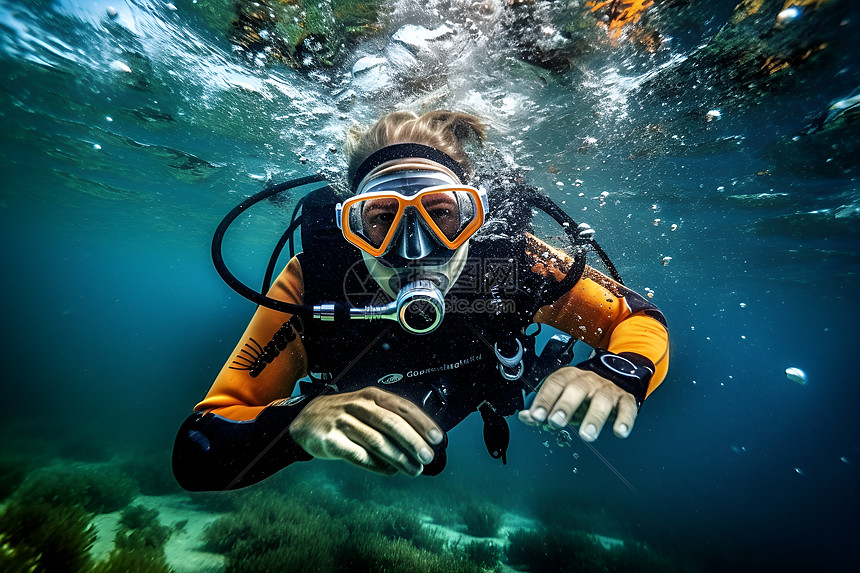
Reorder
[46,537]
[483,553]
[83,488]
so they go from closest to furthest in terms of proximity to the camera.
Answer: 1. [46,537]
2. [483,553]
3. [83,488]

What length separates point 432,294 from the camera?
2639 millimetres

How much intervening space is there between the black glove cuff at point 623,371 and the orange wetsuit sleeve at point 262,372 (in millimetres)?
2406

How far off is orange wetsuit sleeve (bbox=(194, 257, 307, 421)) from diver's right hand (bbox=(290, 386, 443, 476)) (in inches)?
48.0

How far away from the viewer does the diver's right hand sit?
1537mm

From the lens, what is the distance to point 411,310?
2.80 metres

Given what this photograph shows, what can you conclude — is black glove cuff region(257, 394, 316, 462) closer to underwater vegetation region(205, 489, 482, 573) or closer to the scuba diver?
the scuba diver

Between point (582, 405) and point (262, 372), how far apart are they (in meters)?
2.61

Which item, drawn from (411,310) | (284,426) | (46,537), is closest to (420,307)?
(411,310)

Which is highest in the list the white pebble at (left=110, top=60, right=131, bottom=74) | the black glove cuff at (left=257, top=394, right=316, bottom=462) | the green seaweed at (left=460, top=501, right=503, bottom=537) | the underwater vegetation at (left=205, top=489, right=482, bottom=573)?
the white pebble at (left=110, top=60, right=131, bottom=74)

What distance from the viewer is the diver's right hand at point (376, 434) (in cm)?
154

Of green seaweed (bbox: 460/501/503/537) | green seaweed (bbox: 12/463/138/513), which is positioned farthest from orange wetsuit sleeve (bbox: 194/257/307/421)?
green seaweed (bbox: 460/501/503/537)

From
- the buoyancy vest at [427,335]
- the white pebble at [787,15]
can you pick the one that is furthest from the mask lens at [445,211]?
the white pebble at [787,15]

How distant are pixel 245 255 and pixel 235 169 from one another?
2325cm

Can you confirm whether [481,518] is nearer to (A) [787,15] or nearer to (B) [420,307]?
(B) [420,307]
